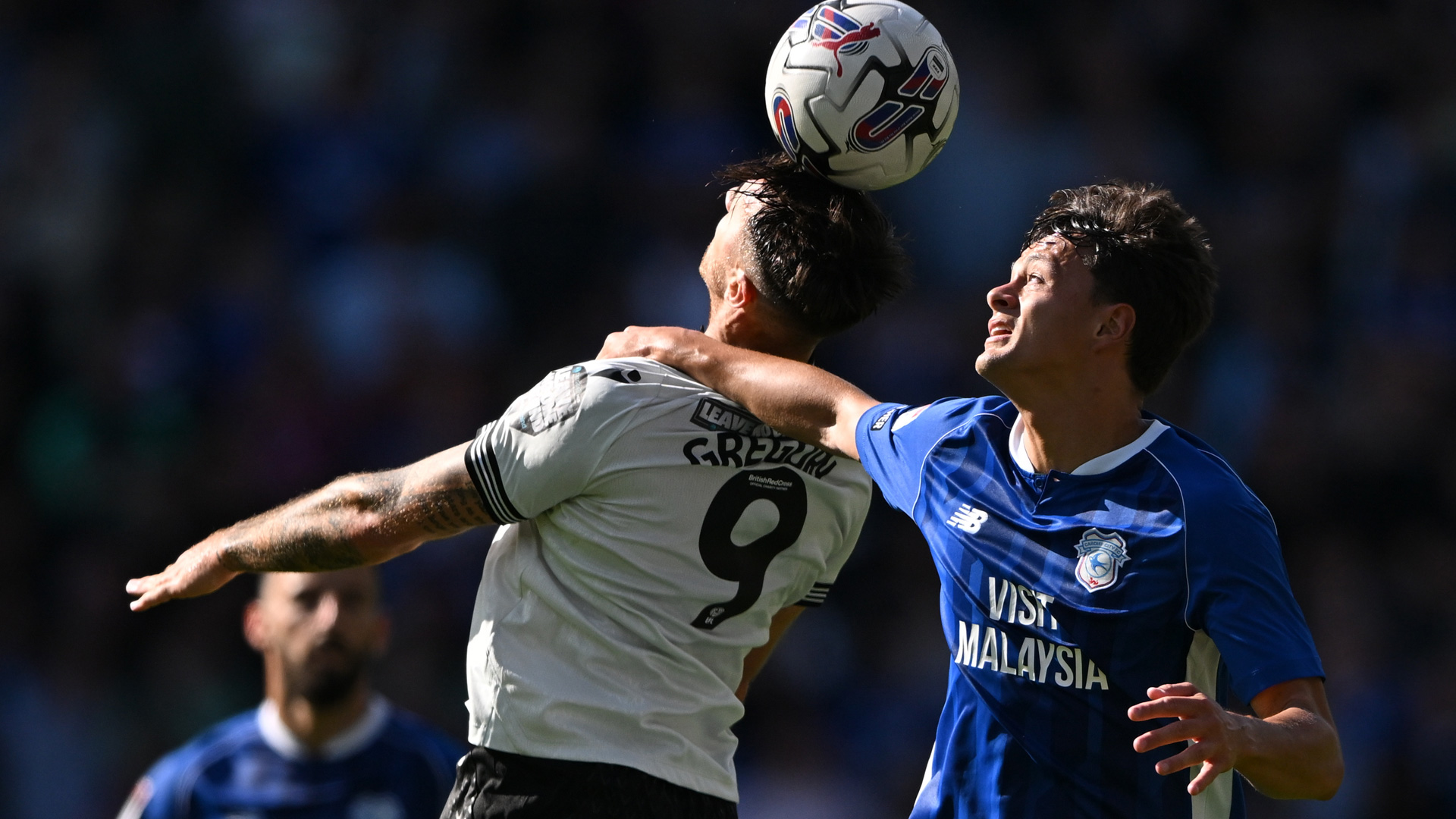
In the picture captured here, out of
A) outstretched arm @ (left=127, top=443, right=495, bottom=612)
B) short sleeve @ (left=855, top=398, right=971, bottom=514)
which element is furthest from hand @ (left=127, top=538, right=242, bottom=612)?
short sleeve @ (left=855, top=398, right=971, bottom=514)

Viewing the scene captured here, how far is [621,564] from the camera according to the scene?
389cm

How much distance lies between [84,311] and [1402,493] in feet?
28.4

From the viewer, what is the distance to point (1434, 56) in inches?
458

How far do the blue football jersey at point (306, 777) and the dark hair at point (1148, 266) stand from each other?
3.90 m

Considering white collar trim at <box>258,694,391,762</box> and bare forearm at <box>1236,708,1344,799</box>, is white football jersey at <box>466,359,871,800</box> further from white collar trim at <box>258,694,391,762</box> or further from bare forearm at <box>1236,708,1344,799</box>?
white collar trim at <box>258,694,391,762</box>

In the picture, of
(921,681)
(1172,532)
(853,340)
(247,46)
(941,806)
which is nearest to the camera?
(1172,532)

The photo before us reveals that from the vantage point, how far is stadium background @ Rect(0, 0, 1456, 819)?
9.27m

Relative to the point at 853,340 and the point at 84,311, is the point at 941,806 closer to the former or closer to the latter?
the point at 853,340

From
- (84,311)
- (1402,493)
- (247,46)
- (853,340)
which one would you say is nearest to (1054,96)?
(853,340)

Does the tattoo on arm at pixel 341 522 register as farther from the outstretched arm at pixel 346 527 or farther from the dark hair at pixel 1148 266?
the dark hair at pixel 1148 266

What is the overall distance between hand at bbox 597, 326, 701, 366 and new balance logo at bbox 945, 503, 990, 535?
86cm

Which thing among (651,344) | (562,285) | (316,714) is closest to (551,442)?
(651,344)

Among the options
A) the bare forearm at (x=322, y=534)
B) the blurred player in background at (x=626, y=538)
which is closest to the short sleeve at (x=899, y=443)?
the blurred player in background at (x=626, y=538)

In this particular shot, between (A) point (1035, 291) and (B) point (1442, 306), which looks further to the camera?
(B) point (1442, 306)
